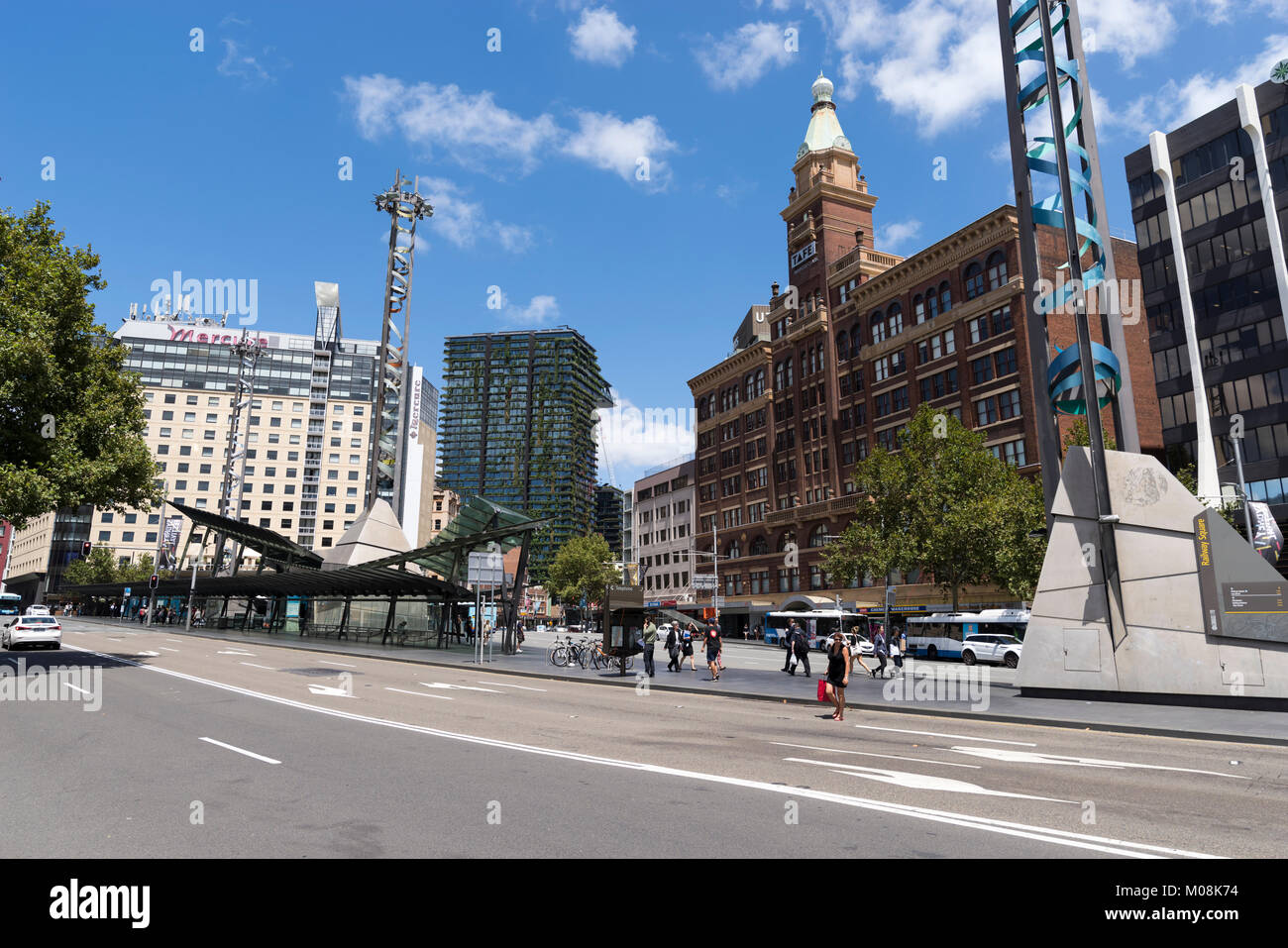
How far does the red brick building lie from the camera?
53.2 meters

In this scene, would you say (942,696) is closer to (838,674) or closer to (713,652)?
(838,674)

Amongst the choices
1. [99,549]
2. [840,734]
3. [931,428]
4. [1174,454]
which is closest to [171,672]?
[840,734]

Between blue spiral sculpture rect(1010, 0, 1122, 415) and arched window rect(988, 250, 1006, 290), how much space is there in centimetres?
3292

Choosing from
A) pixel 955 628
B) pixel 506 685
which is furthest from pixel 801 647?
pixel 955 628

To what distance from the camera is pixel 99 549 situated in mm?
111312

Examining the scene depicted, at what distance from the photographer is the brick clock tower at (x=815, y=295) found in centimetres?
6850

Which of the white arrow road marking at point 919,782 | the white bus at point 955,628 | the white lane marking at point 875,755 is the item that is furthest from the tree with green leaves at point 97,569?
the white arrow road marking at point 919,782

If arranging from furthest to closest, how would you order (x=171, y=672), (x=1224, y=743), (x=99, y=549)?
(x=99, y=549)
(x=171, y=672)
(x=1224, y=743)

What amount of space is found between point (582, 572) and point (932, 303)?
64.2 metres

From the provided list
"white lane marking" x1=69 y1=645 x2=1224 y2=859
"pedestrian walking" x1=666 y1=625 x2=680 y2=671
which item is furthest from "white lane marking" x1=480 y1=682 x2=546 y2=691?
"white lane marking" x1=69 y1=645 x2=1224 y2=859
